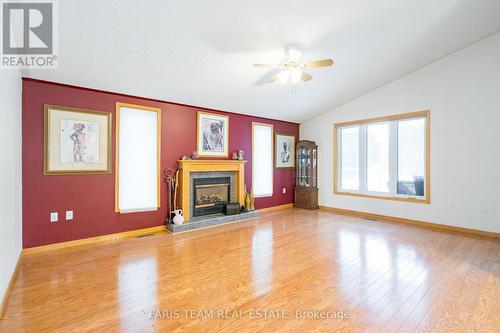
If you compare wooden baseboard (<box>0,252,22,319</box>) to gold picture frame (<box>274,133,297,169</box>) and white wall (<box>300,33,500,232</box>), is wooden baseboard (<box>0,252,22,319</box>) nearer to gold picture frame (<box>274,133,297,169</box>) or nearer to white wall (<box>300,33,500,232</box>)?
gold picture frame (<box>274,133,297,169</box>)

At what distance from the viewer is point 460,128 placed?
4305 mm

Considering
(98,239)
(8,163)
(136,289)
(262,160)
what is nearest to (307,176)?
(262,160)

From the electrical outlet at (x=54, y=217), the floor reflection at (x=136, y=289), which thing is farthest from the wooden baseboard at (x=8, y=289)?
the floor reflection at (x=136, y=289)

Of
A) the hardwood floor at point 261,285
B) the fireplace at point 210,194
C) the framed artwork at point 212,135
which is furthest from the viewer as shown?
the framed artwork at point 212,135

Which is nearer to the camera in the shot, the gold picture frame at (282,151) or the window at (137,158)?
the window at (137,158)

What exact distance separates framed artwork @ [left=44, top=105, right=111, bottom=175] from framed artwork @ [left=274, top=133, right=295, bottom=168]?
12.9ft

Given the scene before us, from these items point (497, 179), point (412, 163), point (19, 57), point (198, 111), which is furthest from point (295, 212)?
point (19, 57)

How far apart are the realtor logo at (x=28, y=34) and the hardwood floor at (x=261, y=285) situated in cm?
223

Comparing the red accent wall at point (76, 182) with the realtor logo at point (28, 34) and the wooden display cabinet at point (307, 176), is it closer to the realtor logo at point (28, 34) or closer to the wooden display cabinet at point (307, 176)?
the realtor logo at point (28, 34)

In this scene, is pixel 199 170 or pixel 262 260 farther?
pixel 199 170

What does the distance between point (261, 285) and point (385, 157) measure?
14.3ft

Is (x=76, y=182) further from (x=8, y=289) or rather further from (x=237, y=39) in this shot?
Result: (x=237, y=39)

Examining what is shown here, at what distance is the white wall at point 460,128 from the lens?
4.01m

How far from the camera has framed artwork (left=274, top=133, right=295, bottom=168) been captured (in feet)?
21.0
